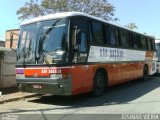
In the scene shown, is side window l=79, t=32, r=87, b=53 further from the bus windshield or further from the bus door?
the bus windshield

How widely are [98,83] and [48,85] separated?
2728mm

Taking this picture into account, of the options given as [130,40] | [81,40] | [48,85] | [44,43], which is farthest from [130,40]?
[48,85]

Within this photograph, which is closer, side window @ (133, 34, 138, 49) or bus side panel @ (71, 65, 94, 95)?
bus side panel @ (71, 65, 94, 95)

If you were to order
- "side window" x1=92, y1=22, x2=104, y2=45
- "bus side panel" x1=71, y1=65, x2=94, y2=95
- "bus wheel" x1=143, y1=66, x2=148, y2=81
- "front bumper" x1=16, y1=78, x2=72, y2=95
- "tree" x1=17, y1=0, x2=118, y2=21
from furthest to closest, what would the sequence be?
"tree" x1=17, y1=0, x2=118, y2=21 → "bus wheel" x1=143, y1=66, x2=148, y2=81 → "side window" x1=92, y1=22, x2=104, y2=45 → "bus side panel" x1=71, y1=65, x2=94, y2=95 → "front bumper" x1=16, y1=78, x2=72, y2=95

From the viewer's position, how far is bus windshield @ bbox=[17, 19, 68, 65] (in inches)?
454

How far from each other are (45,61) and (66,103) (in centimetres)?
185

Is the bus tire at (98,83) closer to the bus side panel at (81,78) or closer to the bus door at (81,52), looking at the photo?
the bus side panel at (81,78)

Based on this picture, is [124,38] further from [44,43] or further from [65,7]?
[65,7]

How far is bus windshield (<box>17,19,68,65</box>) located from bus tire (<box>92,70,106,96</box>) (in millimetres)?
2483

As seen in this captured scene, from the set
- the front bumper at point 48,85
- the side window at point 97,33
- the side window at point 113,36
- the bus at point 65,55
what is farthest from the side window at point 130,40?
the front bumper at point 48,85

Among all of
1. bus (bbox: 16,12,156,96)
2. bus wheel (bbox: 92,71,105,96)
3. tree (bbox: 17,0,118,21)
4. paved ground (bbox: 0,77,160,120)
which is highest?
tree (bbox: 17,0,118,21)

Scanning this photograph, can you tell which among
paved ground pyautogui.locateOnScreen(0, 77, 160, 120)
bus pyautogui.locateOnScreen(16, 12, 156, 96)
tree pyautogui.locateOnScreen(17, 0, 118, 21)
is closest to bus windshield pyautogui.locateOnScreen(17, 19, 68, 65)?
bus pyautogui.locateOnScreen(16, 12, 156, 96)

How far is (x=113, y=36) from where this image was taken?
15484mm

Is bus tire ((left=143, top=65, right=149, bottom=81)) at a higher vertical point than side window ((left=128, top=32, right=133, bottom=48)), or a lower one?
lower
